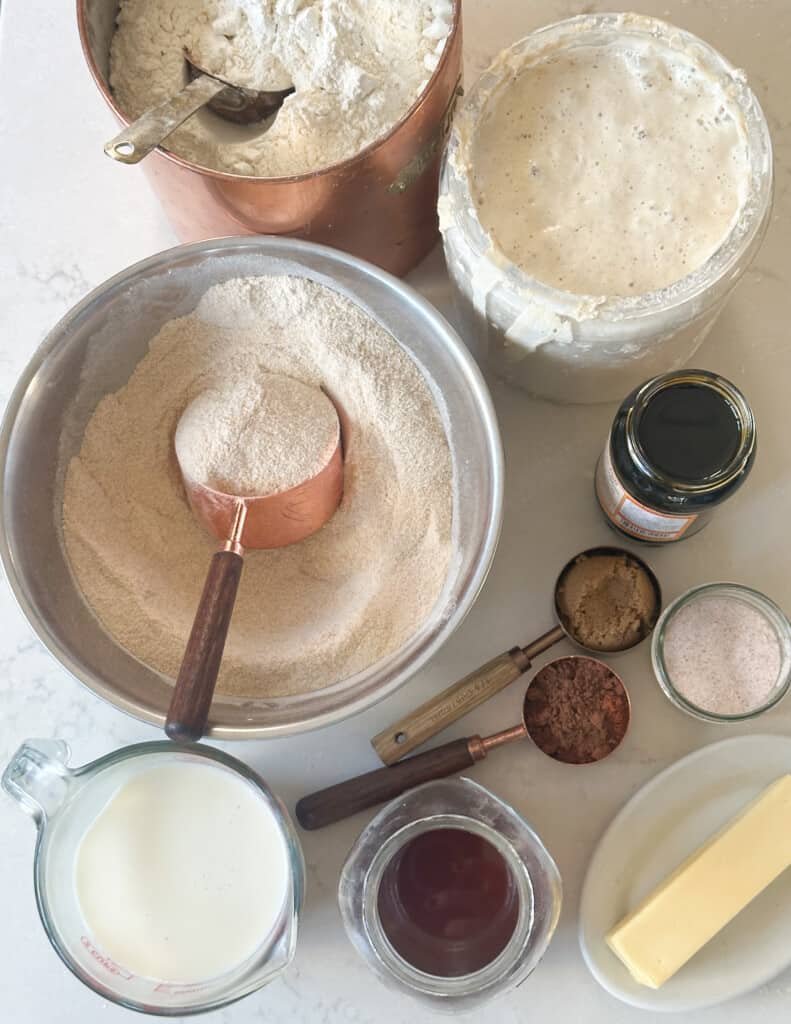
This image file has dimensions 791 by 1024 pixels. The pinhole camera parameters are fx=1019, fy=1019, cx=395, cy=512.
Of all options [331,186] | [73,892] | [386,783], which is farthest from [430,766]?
[331,186]

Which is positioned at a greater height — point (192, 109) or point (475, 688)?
point (192, 109)

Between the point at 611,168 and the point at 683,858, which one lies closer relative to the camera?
the point at 611,168

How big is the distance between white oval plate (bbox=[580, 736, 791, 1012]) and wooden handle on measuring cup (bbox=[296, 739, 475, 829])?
0.13 m

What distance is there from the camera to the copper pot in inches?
25.9

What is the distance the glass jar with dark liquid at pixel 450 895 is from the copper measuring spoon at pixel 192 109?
50 cm

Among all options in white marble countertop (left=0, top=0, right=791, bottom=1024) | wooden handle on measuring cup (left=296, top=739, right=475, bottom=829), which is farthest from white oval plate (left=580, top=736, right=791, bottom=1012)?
wooden handle on measuring cup (left=296, top=739, right=475, bottom=829)

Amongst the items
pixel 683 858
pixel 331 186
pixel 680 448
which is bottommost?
pixel 683 858

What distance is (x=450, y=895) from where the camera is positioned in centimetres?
79

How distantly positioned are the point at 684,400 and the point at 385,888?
44cm

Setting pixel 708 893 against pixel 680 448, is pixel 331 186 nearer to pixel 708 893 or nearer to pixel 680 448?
pixel 680 448

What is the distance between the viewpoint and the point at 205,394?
0.77 metres

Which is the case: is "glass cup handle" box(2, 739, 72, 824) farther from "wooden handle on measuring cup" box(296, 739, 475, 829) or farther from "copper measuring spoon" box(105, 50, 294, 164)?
"copper measuring spoon" box(105, 50, 294, 164)

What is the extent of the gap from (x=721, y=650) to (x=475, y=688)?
0.20 meters

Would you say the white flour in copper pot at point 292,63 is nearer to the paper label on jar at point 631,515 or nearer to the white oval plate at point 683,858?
the paper label on jar at point 631,515
